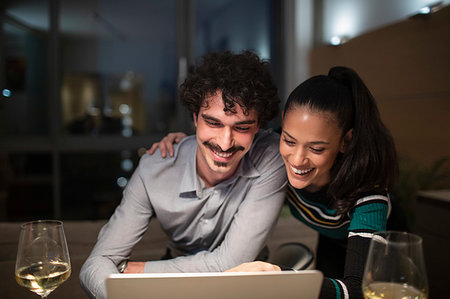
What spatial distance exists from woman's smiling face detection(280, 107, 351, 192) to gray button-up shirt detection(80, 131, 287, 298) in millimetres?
199

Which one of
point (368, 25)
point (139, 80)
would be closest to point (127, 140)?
point (139, 80)

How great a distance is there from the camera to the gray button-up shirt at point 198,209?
138cm

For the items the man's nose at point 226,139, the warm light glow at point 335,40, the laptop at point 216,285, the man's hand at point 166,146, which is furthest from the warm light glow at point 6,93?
the laptop at point 216,285

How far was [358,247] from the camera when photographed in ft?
3.80

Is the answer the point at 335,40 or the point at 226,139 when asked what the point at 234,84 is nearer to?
the point at 226,139

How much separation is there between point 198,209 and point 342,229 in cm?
54

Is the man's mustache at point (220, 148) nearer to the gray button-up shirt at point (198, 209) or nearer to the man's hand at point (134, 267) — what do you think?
the gray button-up shirt at point (198, 209)

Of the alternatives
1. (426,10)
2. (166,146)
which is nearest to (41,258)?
(166,146)

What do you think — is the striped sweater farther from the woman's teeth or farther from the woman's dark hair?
the woman's teeth

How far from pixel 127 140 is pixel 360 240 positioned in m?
3.35

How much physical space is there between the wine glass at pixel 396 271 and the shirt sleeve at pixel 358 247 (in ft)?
0.98

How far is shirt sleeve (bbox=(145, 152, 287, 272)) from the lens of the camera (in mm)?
1363

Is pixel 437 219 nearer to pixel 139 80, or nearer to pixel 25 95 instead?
pixel 139 80

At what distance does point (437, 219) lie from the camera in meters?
1.44
